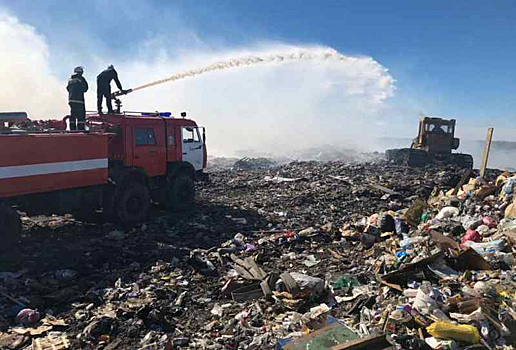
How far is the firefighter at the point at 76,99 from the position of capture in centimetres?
971

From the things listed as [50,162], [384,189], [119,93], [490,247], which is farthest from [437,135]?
[50,162]

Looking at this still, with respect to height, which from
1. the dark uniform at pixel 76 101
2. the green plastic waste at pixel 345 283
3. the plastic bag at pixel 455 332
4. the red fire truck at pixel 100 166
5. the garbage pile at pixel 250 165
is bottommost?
the garbage pile at pixel 250 165

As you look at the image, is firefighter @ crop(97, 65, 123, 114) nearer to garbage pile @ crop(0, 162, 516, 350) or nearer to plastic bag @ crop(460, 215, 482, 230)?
garbage pile @ crop(0, 162, 516, 350)

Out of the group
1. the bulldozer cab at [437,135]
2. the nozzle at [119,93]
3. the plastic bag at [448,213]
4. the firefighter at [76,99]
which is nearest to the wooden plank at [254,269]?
the plastic bag at [448,213]

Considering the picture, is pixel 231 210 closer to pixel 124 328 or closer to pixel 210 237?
pixel 210 237

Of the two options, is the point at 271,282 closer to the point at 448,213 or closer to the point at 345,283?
the point at 345,283

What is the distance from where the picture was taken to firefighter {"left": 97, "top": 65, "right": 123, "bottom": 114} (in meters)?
10.3

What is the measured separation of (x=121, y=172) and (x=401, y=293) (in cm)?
727

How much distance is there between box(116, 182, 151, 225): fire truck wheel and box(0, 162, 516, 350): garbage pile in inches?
14.0

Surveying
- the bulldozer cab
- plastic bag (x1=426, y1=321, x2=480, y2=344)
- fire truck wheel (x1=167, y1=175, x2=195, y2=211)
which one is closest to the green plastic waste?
plastic bag (x1=426, y1=321, x2=480, y2=344)

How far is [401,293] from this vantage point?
5.29 meters

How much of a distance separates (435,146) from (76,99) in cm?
2108

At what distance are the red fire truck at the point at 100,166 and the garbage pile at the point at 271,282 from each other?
2.23ft

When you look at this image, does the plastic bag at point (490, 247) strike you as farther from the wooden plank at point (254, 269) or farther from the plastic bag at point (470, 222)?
the wooden plank at point (254, 269)
